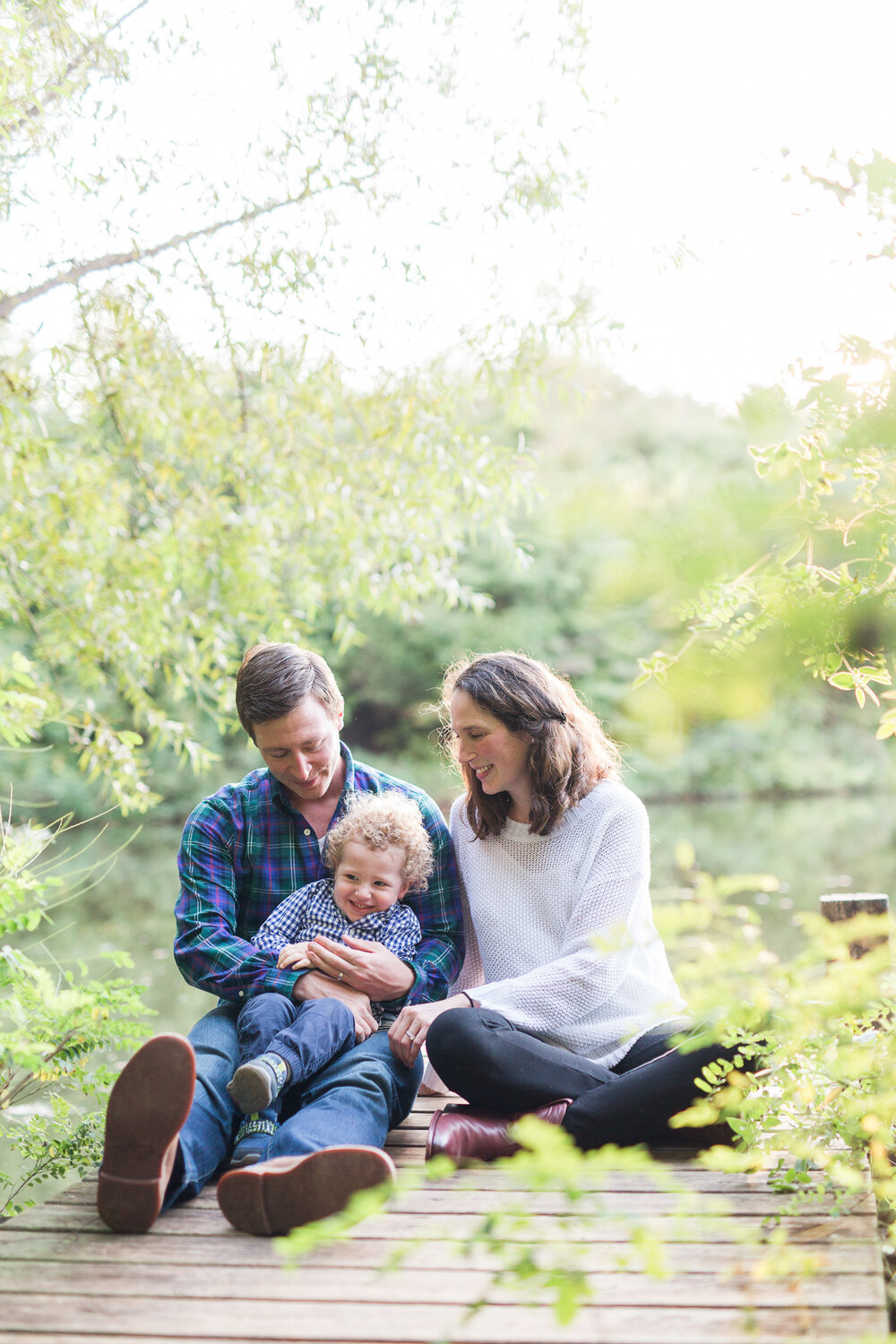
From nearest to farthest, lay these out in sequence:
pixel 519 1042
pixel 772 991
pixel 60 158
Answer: pixel 772 991 < pixel 519 1042 < pixel 60 158

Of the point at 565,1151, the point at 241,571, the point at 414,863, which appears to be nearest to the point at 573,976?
the point at 414,863

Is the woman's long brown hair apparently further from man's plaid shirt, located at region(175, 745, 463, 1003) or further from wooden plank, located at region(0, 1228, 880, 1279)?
wooden plank, located at region(0, 1228, 880, 1279)

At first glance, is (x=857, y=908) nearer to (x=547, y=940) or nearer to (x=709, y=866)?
(x=547, y=940)

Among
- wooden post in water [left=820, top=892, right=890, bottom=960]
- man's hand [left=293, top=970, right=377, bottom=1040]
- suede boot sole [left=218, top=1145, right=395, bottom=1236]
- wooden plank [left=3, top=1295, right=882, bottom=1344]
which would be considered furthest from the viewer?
wooden post in water [left=820, top=892, right=890, bottom=960]

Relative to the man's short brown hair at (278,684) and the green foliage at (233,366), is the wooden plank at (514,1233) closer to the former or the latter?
the man's short brown hair at (278,684)

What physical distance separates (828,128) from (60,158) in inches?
114

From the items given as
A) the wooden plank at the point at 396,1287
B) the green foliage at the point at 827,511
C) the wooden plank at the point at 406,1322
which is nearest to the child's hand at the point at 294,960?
the wooden plank at the point at 396,1287

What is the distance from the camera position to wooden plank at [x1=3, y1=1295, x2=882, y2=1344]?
1.32 m

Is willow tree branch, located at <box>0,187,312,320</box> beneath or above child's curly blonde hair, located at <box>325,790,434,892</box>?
above

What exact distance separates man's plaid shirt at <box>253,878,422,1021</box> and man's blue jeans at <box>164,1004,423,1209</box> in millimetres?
Result: 203

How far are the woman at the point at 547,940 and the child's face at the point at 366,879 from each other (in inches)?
8.4

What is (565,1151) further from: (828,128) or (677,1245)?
(828,128)

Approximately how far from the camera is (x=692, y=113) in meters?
2.23

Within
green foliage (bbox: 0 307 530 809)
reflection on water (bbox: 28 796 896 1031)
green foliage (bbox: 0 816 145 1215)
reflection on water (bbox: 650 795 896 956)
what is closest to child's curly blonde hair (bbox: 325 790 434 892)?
green foliage (bbox: 0 816 145 1215)
